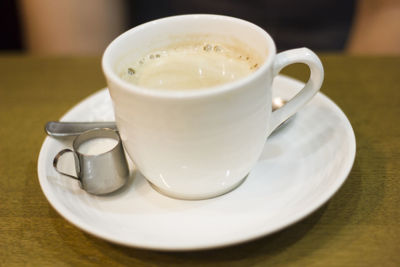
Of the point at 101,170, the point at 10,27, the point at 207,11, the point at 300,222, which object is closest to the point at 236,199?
the point at 300,222

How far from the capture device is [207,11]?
191 centimetres

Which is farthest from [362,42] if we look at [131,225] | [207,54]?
[131,225]

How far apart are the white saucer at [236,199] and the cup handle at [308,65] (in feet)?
0.39

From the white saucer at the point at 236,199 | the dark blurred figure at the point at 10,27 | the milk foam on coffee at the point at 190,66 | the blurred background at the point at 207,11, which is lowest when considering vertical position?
the dark blurred figure at the point at 10,27

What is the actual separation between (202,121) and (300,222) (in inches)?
11.0

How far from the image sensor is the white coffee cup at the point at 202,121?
0.70 m

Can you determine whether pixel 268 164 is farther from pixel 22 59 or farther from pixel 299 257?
pixel 22 59

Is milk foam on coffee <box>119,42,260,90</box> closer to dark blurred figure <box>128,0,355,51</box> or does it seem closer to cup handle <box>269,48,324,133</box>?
cup handle <box>269,48,324,133</box>

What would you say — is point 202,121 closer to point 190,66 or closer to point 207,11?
point 190,66

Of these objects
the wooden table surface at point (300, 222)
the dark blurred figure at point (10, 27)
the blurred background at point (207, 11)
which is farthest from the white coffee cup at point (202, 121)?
the dark blurred figure at point (10, 27)

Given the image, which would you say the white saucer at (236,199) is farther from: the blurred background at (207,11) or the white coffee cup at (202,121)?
the blurred background at (207,11)

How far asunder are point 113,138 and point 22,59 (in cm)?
79

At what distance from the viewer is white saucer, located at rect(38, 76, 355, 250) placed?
2.33ft

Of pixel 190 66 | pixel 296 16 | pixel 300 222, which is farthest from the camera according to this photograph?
pixel 296 16
